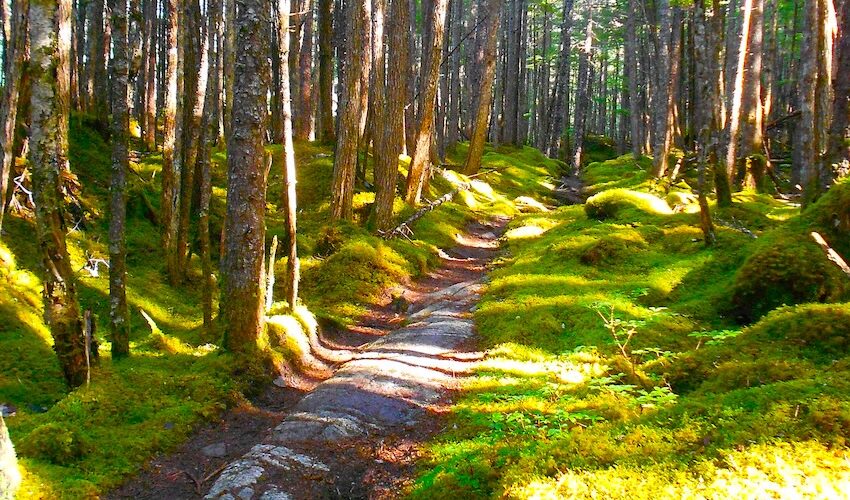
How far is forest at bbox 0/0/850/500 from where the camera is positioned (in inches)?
151

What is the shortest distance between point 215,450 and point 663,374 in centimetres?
440

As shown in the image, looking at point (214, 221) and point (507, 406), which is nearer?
point (507, 406)

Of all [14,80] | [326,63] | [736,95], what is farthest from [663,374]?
[326,63]

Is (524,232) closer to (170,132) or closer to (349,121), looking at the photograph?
(349,121)

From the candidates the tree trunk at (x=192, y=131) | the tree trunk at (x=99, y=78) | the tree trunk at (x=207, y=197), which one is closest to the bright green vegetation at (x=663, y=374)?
the tree trunk at (x=207, y=197)

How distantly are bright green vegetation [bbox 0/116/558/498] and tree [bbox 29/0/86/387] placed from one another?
808 mm

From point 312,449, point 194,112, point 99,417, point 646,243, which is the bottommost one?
point 312,449

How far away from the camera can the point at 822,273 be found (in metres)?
6.64

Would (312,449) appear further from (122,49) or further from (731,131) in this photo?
(731,131)

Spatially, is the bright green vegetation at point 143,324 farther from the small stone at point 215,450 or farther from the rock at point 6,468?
the rock at point 6,468

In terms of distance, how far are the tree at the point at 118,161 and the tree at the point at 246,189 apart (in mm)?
1134

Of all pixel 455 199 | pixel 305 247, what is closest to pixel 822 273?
pixel 305 247

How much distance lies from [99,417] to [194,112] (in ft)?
18.6

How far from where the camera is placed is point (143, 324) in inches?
331
